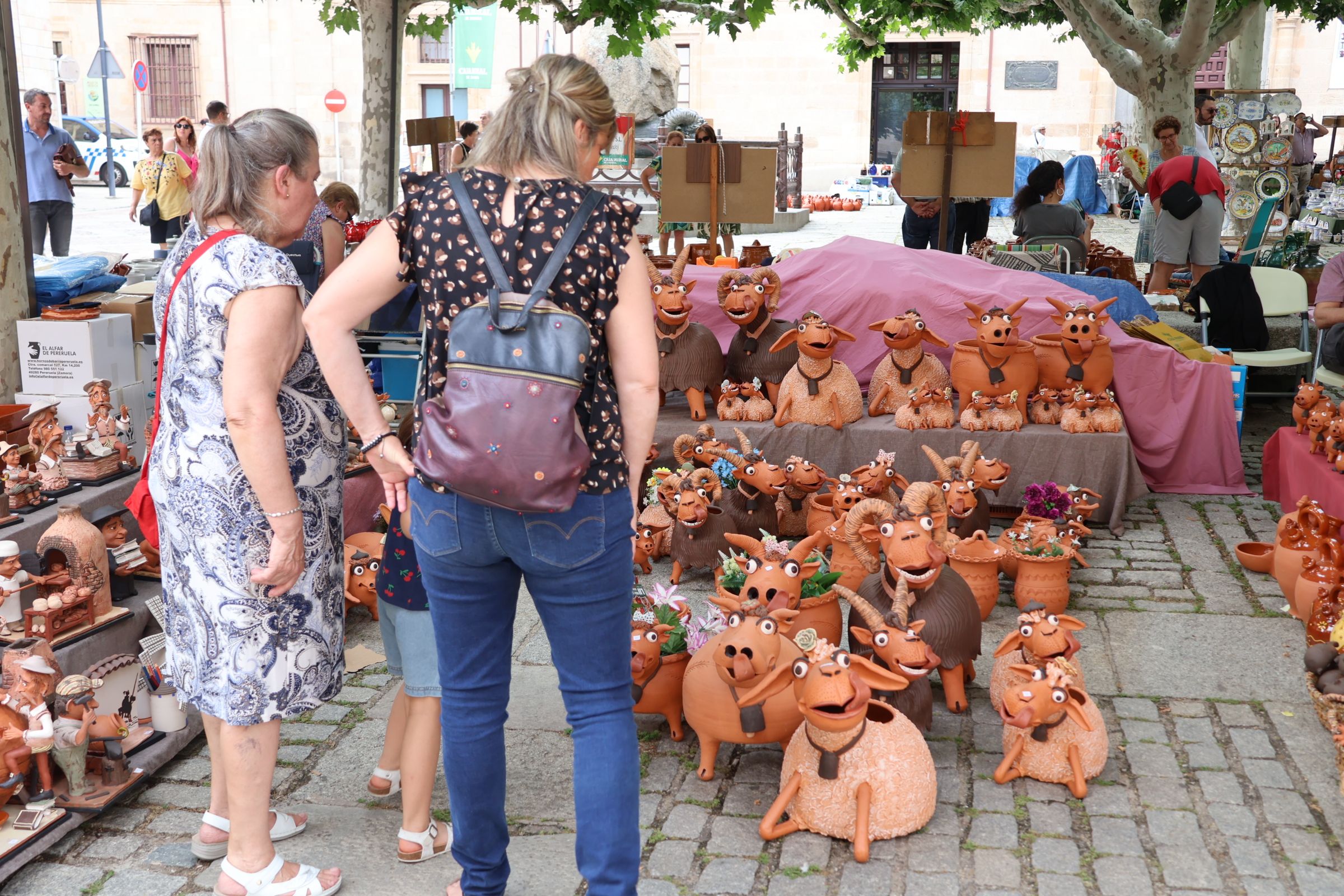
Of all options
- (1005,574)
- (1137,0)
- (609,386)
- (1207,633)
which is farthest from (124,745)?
(1137,0)

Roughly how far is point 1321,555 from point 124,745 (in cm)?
380

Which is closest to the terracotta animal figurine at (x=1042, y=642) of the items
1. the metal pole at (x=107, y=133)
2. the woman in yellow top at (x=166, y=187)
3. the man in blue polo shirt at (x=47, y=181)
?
the woman in yellow top at (x=166, y=187)

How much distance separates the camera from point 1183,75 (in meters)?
11.1

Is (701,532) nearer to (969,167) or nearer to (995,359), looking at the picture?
(995,359)

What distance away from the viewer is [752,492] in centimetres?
479

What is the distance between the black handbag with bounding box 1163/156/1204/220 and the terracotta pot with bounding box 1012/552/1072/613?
17.8ft

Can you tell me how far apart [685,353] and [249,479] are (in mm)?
3281

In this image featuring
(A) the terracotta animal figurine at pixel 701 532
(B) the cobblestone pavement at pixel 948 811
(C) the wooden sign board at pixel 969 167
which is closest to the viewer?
(B) the cobblestone pavement at pixel 948 811

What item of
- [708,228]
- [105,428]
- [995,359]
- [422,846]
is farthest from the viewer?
[708,228]

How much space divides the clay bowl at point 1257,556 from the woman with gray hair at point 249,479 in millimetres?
3695

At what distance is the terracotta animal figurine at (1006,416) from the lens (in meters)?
5.23

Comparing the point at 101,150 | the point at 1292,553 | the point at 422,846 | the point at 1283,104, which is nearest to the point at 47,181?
the point at 422,846

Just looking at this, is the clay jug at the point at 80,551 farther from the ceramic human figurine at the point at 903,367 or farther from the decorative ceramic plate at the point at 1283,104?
the decorative ceramic plate at the point at 1283,104

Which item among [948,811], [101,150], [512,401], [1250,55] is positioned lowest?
[948,811]
